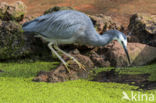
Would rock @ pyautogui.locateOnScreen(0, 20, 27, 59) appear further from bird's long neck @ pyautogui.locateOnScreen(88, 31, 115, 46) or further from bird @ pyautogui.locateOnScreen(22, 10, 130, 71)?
bird's long neck @ pyautogui.locateOnScreen(88, 31, 115, 46)

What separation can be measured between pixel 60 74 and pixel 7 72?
908mm

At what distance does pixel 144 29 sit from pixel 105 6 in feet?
20.2

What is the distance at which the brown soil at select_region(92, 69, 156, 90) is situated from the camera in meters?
2.84

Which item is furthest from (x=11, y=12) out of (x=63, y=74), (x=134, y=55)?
(x=134, y=55)

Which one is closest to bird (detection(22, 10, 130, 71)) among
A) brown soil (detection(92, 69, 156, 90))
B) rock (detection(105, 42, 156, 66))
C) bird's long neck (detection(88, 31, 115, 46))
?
bird's long neck (detection(88, 31, 115, 46))

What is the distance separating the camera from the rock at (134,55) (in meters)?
3.82

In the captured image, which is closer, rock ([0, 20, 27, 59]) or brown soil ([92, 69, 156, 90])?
brown soil ([92, 69, 156, 90])

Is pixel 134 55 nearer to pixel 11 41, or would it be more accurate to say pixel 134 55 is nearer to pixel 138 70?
pixel 138 70

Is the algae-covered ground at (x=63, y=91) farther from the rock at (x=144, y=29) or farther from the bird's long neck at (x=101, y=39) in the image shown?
the rock at (x=144, y=29)

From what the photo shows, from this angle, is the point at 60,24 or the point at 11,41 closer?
the point at 60,24

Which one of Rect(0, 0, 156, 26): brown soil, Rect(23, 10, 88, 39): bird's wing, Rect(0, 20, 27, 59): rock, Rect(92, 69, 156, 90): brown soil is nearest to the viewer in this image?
Rect(92, 69, 156, 90): brown soil

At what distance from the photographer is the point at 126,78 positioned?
10.3 feet

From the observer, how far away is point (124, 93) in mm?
2490

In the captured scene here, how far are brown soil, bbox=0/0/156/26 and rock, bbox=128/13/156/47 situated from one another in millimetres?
3399
